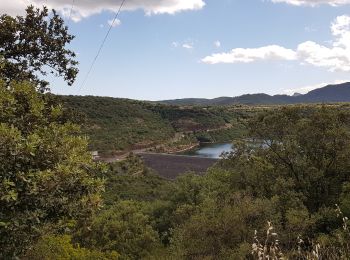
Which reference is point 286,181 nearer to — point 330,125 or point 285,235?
point 330,125

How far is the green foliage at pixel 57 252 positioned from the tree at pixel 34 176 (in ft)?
17.2

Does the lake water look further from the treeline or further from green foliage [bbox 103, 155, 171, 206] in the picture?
the treeline

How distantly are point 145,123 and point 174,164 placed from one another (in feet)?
161

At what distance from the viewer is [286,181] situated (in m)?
27.1

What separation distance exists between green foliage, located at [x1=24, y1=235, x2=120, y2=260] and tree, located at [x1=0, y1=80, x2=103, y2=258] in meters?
5.24

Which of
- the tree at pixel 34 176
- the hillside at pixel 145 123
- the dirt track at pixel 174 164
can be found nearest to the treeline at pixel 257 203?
the tree at pixel 34 176

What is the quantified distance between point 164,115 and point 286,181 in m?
135

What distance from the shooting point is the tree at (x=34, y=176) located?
22.7ft

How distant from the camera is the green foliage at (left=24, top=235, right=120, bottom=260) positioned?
52.5 ft

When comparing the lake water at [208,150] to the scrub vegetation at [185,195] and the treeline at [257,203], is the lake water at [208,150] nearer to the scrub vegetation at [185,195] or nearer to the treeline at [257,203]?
the scrub vegetation at [185,195]

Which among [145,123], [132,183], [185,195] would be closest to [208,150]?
[145,123]

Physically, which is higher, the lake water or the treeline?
the treeline

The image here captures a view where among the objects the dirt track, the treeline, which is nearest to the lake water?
the dirt track

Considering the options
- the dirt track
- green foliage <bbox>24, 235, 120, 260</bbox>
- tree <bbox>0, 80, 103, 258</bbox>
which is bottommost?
the dirt track
